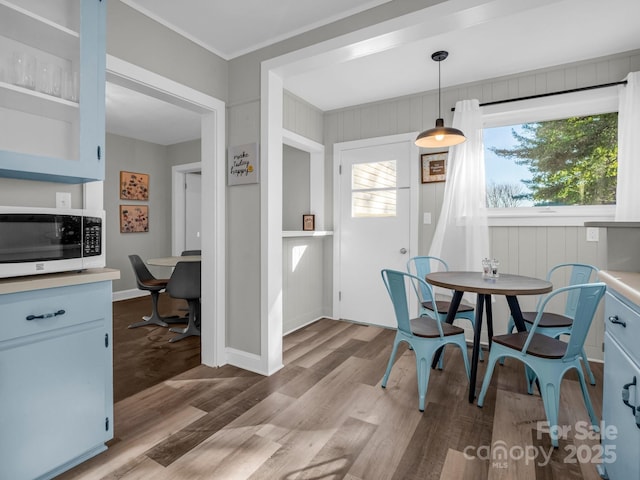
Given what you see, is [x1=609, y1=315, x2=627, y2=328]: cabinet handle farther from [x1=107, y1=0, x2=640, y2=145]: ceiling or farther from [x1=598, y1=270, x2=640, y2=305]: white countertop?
[x1=107, y1=0, x2=640, y2=145]: ceiling

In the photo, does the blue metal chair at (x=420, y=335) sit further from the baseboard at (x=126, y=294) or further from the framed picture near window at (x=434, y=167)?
the baseboard at (x=126, y=294)

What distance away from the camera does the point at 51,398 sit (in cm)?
148

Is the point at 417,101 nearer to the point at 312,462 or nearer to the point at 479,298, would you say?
the point at 479,298

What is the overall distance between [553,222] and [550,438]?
6.16 ft

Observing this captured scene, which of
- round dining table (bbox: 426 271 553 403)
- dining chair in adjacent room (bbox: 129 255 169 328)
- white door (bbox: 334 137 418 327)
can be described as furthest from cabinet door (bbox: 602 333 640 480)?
dining chair in adjacent room (bbox: 129 255 169 328)

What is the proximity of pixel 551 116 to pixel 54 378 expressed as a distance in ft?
13.2

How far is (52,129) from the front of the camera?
1672 mm

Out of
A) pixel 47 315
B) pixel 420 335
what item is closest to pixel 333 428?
pixel 420 335

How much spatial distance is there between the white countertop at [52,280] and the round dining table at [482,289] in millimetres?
2011

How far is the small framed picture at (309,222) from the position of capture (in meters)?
4.06

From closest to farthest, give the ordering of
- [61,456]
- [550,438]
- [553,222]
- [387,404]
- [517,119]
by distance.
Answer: [61,456]
[550,438]
[387,404]
[553,222]
[517,119]

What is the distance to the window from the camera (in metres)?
3.79

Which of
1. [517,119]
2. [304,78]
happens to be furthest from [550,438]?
[304,78]

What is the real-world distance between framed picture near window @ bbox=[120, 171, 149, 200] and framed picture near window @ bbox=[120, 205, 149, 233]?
16 cm
